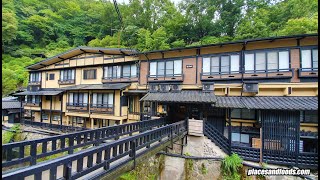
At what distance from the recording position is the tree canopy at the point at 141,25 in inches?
930

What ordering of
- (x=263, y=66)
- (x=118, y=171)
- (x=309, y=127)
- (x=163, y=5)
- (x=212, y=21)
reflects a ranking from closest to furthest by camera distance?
(x=118, y=171) → (x=309, y=127) → (x=263, y=66) → (x=212, y=21) → (x=163, y=5)

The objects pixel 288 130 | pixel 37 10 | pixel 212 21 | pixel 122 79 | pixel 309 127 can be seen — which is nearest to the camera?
pixel 288 130

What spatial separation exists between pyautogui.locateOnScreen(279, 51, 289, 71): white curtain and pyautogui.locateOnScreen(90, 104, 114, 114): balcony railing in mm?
14848

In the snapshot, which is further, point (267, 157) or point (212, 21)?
point (212, 21)

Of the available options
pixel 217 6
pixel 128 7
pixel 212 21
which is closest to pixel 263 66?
pixel 212 21

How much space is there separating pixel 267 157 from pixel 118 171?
916 centimetres

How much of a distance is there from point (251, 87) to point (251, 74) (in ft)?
3.36

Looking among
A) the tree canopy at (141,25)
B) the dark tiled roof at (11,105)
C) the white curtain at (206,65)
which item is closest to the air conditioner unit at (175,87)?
the white curtain at (206,65)

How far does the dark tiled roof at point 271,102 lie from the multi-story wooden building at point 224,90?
47 mm

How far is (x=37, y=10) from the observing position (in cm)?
4544

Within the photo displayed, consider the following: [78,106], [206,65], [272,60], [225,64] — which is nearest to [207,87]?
[206,65]

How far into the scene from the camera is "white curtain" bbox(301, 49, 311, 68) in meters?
10.6

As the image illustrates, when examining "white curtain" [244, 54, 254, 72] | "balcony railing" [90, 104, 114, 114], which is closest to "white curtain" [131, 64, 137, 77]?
"balcony railing" [90, 104, 114, 114]

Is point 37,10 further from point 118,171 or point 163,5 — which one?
point 118,171
